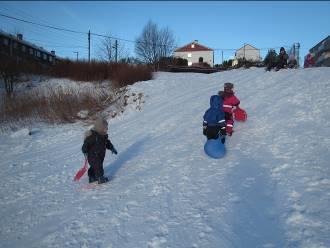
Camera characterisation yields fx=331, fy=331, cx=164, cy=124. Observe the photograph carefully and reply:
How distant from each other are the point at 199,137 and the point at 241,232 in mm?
4567

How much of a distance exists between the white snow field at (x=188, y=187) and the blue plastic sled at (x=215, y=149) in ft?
0.49

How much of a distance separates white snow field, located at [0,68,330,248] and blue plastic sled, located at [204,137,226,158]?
0.15 m

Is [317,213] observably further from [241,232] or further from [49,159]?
[49,159]

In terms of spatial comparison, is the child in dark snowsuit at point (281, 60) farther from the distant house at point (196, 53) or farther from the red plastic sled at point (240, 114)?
the distant house at point (196, 53)

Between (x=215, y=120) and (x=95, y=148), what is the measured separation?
267 centimetres

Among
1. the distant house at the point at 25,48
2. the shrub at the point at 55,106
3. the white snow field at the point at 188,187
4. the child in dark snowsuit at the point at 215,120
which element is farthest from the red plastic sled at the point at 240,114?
the distant house at the point at 25,48

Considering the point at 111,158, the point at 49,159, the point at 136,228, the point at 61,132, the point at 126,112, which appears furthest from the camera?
the point at 126,112

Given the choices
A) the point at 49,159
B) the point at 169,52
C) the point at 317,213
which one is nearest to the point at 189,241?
the point at 317,213

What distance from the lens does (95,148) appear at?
5867 millimetres

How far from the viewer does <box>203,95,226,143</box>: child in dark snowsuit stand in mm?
7102

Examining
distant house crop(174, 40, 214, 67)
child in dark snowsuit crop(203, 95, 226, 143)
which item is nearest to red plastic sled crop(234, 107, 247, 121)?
child in dark snowsuit crop(203, 95, 226, 143)

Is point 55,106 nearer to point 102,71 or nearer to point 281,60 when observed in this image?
point 102,71

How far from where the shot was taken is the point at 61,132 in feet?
40.8

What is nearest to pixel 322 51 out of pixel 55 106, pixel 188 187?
pixel 55 106
